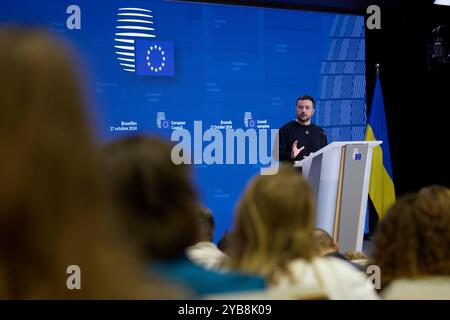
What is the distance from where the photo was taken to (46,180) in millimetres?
595

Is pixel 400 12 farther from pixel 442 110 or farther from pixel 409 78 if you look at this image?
pixel 442 110

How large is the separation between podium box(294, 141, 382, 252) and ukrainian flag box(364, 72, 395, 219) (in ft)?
9.62

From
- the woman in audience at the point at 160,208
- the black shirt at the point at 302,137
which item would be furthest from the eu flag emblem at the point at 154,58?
the woman in audience at the point at 160,208

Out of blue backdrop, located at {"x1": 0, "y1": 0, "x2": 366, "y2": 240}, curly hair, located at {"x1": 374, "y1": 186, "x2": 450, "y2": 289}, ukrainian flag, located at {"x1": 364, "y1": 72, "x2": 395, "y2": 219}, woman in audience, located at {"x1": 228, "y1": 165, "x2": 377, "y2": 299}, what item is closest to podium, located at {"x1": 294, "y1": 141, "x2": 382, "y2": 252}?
blue backdrop, located at {"x1": 0, "y1": 0, "x2": 366, "y2": 240}

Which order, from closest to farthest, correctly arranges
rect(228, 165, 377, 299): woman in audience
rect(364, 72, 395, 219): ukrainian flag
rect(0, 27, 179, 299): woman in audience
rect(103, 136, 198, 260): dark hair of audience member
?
rect(0, 27, 179, 299): woman in audience < rect(103, 136, 198, 260): dark hair of audience member < rect(228, 165, 377, 299): woman in audience < rect(364, 72, 395, 219): ukrainian flag

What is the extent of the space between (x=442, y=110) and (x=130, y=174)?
297 inches

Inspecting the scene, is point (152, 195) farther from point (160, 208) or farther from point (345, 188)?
point (345, 188)

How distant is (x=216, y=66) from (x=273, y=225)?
5235 mm

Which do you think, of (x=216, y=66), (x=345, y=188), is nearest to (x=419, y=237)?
(x=345, y=188)

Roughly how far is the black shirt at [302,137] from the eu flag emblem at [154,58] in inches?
54.0

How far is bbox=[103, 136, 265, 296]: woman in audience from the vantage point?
3.67 ft

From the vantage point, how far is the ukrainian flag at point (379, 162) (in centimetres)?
719

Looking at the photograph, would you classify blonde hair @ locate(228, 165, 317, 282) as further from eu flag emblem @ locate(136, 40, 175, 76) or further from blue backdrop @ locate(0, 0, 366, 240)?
eu flag emblem @ locate(136, 40, 175, 76)
